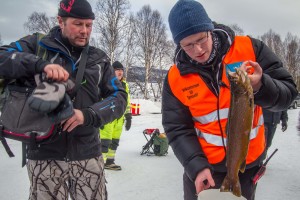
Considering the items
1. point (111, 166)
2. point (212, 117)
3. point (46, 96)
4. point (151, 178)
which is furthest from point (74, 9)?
point (111, 166)

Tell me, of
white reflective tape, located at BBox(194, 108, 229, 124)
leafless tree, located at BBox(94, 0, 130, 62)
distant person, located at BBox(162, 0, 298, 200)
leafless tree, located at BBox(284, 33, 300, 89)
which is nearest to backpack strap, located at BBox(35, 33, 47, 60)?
distant person, located at BBox(162, 0, 298, 200)

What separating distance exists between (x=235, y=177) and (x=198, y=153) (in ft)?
1.34

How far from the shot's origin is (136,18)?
3547cm

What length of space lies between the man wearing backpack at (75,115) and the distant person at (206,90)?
62 cm

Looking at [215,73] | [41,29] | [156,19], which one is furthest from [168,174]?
[156,19]

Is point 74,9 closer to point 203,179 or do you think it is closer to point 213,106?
point 213,106

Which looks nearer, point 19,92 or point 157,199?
point 19,92

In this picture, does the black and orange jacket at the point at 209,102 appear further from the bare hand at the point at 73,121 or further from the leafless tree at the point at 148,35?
the leafless tree at the point at 148,35

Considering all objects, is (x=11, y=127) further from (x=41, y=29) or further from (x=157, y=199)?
(x=41, y=29)

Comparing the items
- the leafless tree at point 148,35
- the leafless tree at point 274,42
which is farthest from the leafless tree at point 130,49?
the leafless tree at point 274,42

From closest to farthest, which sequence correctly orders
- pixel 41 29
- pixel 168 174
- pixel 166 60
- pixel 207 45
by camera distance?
pixel 207 45, pixel 168 174, pixel 41 29, pixel 166 60

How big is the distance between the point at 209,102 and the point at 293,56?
5190cm

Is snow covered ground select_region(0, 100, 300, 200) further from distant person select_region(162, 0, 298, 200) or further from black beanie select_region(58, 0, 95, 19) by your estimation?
black beanie select_region(58, 0, 95, 19)

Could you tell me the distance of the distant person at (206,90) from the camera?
2.08 metres
